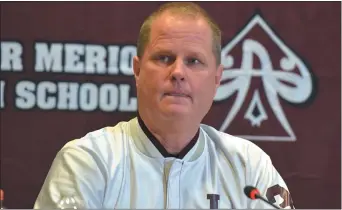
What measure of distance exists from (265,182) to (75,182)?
1.55 feet

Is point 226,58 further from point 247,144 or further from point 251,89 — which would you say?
point 247,144

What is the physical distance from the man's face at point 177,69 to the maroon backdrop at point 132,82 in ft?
3.68

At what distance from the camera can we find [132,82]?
251 cm

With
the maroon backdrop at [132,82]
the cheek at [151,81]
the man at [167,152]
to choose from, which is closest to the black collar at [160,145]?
the man at [167,152]

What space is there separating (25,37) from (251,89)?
37.9 inches

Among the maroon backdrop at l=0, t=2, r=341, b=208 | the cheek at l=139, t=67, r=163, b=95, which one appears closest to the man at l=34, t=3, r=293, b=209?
the cheek at l=139, t=67, r=163, b=95

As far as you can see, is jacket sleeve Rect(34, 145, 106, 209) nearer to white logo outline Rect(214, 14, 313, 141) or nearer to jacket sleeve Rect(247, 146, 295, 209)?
jacket sleeve Rect(247, 146, 295, 209)

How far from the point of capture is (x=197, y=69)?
1.37 metres

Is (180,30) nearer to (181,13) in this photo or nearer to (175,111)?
(181,13)

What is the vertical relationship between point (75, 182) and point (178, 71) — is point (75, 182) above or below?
below

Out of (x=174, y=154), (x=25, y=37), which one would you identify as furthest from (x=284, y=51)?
(x=174, y=154)

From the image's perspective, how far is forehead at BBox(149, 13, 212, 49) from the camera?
1.37 m

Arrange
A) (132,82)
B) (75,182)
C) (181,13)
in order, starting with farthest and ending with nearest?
(132,82) → (181,13) → (75,182)

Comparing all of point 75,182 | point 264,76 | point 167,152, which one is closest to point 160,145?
point 167,152
